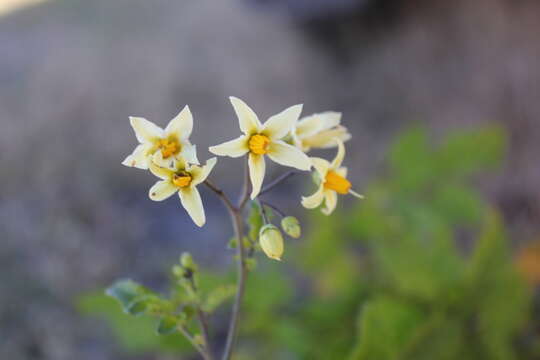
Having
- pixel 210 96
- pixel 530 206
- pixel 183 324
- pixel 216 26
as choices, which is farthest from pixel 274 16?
pixel 183 324

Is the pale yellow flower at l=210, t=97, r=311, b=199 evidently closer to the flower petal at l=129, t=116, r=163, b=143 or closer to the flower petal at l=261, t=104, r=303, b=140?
the flower petal at l=261, t=104, r=303, b=140

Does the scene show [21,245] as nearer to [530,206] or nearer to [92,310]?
[92,310]

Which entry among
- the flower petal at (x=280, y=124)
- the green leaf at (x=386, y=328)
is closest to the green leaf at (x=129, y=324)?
the green leaf at (x=386, y=328)

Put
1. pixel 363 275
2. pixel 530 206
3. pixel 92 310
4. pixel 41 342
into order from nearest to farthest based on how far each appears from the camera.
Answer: pixel 92 310
pixel 363 275
pixel 41 342
pixel 530 206

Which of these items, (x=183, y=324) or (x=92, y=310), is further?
(x=92, y=310)

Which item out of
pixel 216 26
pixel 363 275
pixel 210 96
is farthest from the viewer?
pixel 216 26

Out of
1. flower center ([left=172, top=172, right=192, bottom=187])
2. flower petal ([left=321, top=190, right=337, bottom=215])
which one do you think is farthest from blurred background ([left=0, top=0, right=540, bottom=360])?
flower center ([left=172, top=172, right=192, bottom=187])
